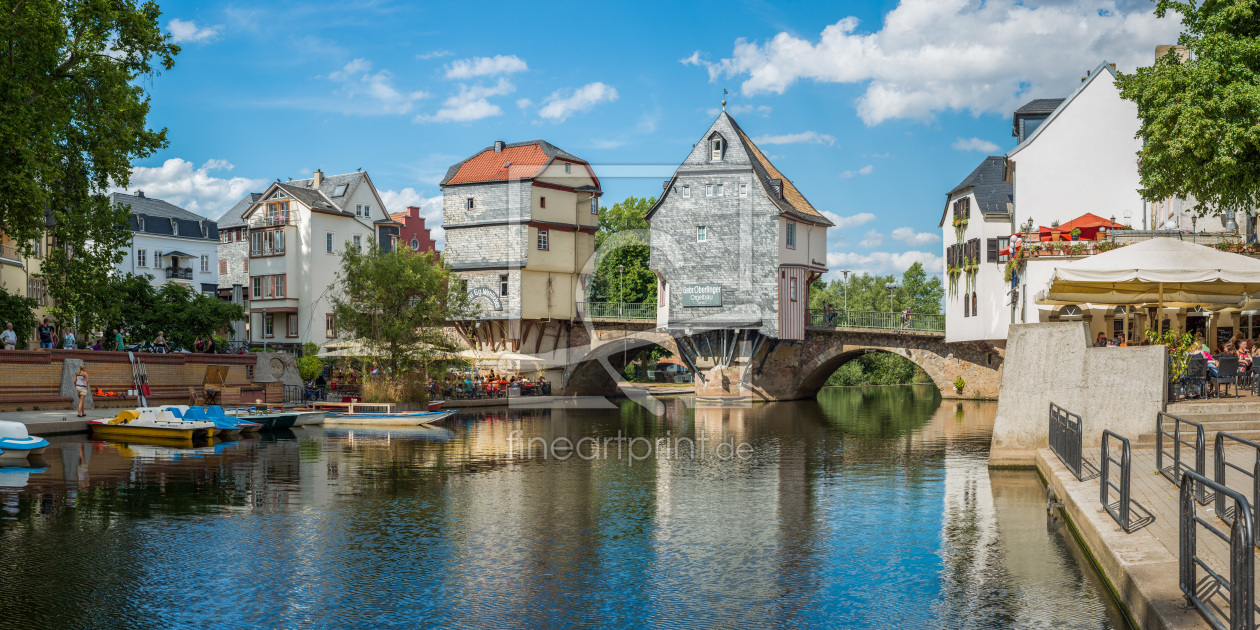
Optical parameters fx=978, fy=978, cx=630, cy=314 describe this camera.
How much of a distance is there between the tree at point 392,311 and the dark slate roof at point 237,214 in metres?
30.1

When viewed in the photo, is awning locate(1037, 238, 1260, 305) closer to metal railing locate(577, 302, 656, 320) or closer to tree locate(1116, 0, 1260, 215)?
tree locate(1116, 0, 1260, 215)

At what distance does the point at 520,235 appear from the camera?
55.8 metres

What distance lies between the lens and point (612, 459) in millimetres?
23922

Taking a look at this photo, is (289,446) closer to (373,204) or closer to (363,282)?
(363,282)

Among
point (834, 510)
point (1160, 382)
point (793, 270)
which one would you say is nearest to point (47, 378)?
point (834, 510)

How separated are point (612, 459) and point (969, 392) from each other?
107 ft

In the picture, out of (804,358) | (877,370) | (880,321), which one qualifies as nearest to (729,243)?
(804,358)

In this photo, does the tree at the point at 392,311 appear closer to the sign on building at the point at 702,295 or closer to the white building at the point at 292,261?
the sign on building at the point at 702,295

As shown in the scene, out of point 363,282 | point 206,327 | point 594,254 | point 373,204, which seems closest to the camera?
point 363,282

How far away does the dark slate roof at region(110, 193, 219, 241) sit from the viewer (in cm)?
7631

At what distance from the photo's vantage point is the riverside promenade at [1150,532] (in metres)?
7.77

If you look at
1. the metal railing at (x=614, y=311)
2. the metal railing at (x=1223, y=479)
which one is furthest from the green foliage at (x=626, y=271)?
the metal railing at (x=1223, y=479)

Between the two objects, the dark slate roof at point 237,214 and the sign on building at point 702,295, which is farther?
the dark slate roof at point 237,214

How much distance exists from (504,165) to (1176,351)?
43.8 meters
